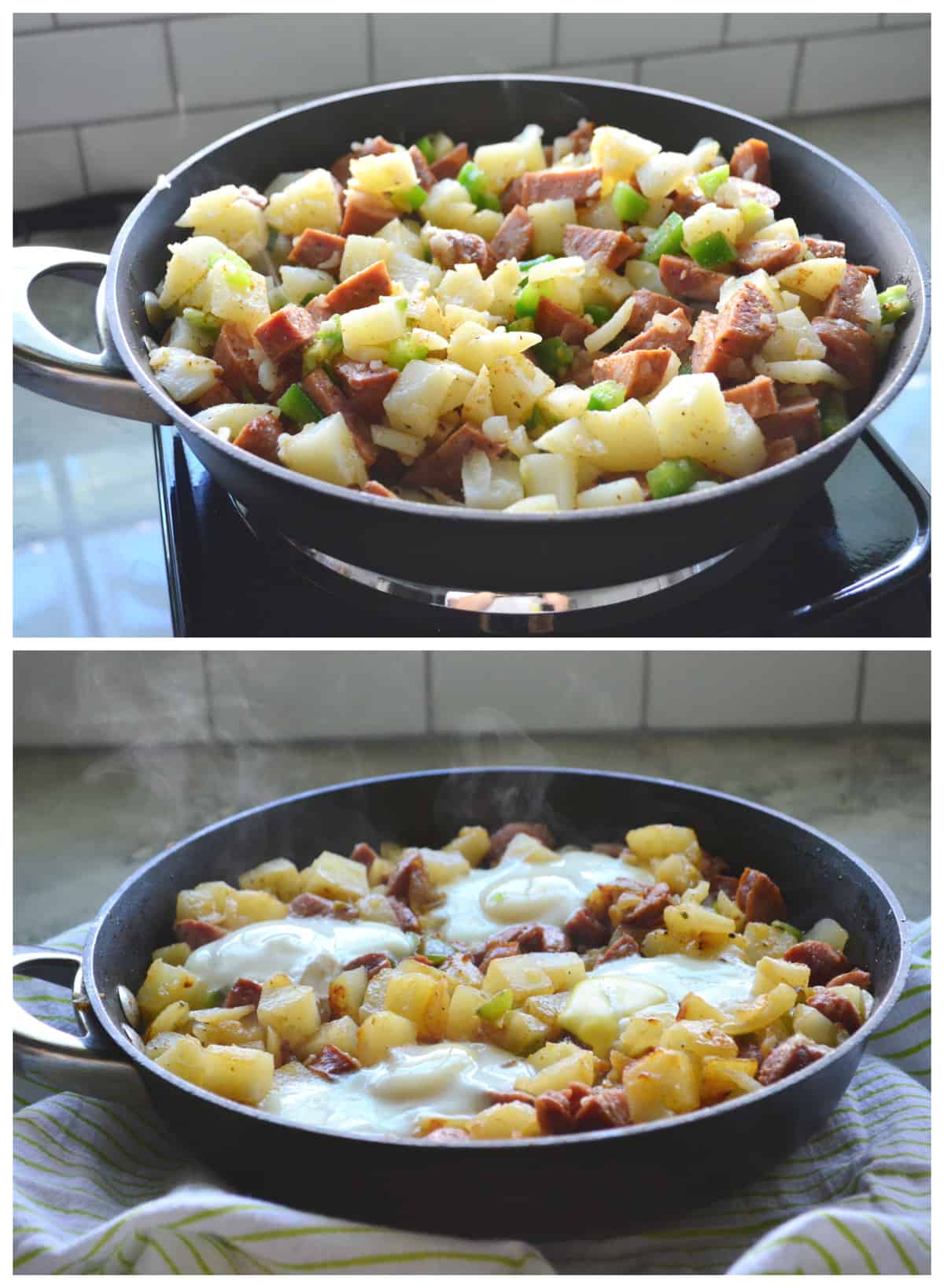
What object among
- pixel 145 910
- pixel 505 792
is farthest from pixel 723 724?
pixel 145 910

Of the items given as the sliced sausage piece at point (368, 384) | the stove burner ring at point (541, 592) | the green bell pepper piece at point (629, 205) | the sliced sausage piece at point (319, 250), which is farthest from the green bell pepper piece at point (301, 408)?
the green bell pepper piece at point (629, 205)

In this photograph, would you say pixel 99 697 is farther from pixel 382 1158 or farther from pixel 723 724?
pixel 382 1158

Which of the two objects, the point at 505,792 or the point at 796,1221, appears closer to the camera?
the point at 796,1221

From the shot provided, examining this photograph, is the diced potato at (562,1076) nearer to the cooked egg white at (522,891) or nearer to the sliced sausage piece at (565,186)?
the cooked egg white at (522,891)

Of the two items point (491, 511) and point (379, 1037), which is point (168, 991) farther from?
point (491, 511)

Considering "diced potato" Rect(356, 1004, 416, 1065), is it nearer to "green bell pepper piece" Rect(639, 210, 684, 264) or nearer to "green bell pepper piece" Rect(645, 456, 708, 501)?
"green bell pepper piece" Rect(645, 456, 708, 501)
